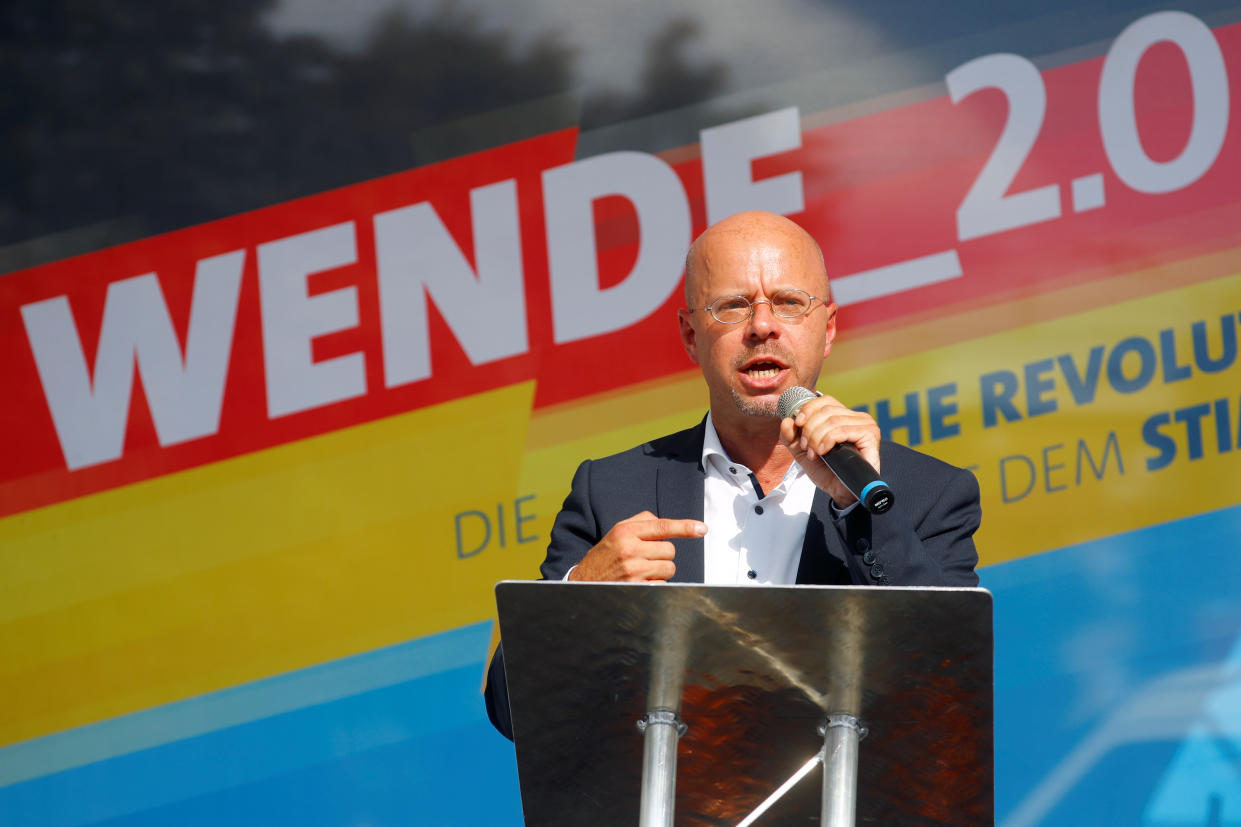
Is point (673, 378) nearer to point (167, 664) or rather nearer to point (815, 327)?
point (815, 327)

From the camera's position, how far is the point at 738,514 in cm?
225

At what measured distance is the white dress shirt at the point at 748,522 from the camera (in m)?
2.15

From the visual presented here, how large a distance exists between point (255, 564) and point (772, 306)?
5.84ft

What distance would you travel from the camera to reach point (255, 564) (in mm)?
3432

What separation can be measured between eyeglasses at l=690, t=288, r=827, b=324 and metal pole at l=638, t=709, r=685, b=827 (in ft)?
2.83

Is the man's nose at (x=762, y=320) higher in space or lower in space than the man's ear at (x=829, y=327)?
lower

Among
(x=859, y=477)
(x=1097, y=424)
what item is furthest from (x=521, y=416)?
(x=859, y=477)

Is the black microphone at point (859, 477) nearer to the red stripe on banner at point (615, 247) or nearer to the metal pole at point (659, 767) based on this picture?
the metal pole at point (659, 767)

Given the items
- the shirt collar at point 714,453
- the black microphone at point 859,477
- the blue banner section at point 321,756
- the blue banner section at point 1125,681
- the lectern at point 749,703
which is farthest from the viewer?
the blue banner section at point 321,756

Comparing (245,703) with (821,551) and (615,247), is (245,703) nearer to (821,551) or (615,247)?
(615,247)

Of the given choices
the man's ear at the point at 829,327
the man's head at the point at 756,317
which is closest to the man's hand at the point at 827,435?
the man's head at the point at 756,317

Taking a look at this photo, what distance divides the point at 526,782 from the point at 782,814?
0.99ft

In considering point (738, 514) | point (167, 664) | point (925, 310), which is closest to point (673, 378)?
point (925, 310)

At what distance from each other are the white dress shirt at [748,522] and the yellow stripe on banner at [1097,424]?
973mm
